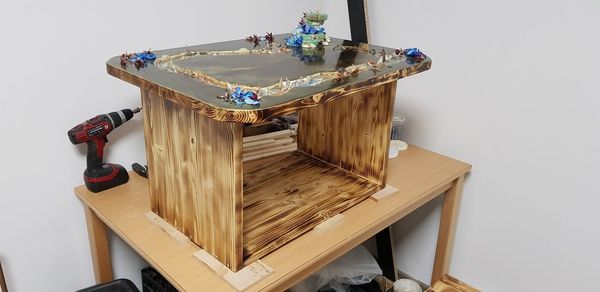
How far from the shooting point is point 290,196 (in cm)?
120

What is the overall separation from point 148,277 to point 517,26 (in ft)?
4.41

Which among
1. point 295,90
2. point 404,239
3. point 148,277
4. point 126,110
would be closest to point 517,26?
point 295,90

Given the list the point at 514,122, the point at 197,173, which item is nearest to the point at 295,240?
the point at 197,173

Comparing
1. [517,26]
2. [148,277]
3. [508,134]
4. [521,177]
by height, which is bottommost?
[148,277]

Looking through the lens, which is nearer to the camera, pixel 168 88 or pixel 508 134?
pixel 168 88

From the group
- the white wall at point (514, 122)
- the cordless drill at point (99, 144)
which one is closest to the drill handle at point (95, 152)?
the cordless drill at point (99, 144)

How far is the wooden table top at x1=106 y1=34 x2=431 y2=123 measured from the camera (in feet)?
2.60

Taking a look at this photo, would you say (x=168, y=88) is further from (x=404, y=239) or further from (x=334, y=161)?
(x=404, y=239)

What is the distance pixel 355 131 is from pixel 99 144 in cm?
71

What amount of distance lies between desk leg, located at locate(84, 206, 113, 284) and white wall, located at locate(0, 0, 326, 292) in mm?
60

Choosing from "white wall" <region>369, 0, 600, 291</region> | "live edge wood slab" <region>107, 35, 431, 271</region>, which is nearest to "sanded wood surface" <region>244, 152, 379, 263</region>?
"live edge wood slab" <region>107, 35, 431, 271</region>

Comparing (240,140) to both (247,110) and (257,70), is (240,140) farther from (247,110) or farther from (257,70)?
(257,70)

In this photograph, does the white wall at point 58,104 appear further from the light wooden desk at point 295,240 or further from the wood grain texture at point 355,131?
the wood grain texture at point 355,131

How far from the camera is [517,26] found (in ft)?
4.29
